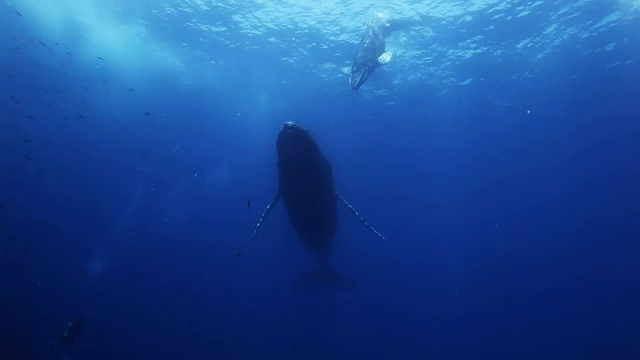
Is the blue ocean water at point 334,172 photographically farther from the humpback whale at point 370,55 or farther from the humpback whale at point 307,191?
the humpback whale at point 307,191

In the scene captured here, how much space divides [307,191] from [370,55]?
8.82m

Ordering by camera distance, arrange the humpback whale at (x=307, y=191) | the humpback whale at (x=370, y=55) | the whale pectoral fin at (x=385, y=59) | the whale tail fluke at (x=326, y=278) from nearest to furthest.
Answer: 1. the humpback whale at (x=307, y=191)
2. the whale tail fluke at (x=326, y=278)
3. the whale pectoral fin at (x=385, y=59)
4. the humpback whale at (x=370, y=55)

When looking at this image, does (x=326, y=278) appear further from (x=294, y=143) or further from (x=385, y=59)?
(x=385, y=59)

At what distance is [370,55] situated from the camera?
638 inches

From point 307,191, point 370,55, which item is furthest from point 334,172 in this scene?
point 307,191

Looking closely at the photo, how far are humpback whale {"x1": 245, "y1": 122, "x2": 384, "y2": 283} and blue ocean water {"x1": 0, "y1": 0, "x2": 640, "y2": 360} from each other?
5241mm

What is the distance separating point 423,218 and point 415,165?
770 inches

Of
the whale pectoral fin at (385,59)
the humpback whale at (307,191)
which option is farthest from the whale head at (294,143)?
the whale pectoral fin at (385,59)

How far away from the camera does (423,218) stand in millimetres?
69500

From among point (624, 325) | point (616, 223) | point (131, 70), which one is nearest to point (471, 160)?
point (616, 223)

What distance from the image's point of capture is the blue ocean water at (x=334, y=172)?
2444 centimetres

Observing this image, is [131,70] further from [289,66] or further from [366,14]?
[366,14]

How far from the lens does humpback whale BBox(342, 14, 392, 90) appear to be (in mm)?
15305

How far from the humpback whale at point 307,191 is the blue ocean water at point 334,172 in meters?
5.24
